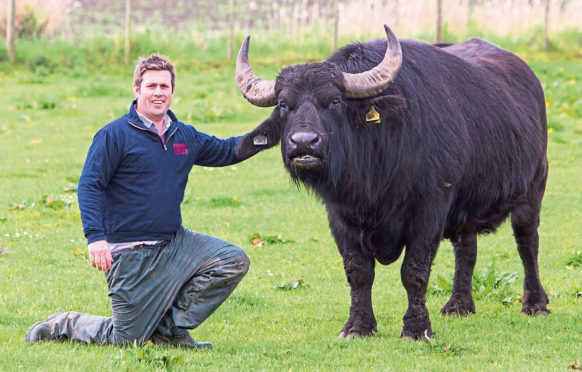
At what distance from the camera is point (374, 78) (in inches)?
232

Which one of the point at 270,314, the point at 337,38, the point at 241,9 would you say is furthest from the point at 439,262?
the point at 241,9

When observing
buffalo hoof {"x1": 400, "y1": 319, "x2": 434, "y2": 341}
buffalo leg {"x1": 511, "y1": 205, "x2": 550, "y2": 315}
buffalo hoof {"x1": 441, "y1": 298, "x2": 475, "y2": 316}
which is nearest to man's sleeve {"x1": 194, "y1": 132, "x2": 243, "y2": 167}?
buffalo hoof {"x1": 400, "y1": 319, "x2": 434, "y2": 341}

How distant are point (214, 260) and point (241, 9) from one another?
101 ft

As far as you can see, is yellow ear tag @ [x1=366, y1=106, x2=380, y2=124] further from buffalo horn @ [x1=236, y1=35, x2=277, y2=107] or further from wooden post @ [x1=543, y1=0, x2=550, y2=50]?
wooden post @ [x1=543, y1=0, x2=550, y2=50]

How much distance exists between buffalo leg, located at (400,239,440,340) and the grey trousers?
126 centimetres

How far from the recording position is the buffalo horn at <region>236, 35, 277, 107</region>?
616 cm

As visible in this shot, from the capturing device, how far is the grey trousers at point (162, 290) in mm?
5512

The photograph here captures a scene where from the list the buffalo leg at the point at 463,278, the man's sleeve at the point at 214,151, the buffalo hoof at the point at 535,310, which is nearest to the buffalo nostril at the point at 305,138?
the man's sleeve at the point at 214,151

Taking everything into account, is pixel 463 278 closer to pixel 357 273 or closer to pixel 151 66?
pixel 357 273

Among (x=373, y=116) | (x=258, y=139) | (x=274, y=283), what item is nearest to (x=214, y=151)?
(x=258, y=139)

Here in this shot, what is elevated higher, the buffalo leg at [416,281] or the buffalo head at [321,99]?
the buffalo head at [321,99]

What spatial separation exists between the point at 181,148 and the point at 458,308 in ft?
9.30

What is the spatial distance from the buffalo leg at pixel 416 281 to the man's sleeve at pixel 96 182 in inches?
87.7

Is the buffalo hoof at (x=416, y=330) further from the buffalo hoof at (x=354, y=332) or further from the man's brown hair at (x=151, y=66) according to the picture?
the man's brown hair at (x=151, y=66)
